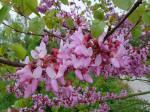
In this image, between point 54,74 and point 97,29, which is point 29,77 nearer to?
point 54,74

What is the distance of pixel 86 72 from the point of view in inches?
26.0

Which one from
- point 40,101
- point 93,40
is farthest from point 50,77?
point 40,101

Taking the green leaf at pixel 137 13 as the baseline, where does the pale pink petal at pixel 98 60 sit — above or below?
below

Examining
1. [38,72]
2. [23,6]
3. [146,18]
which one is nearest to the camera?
[38,72]

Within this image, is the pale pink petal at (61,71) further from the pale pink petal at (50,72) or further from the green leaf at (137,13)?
the green leaf at (137,13)

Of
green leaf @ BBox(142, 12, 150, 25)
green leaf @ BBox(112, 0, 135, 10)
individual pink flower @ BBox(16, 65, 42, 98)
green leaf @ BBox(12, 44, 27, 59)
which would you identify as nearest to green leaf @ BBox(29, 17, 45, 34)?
green leaf @ BBox(12, 44, 27, 59)

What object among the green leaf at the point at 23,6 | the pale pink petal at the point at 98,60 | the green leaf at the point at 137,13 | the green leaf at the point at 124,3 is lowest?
the pale pink petal at the point at 98,60

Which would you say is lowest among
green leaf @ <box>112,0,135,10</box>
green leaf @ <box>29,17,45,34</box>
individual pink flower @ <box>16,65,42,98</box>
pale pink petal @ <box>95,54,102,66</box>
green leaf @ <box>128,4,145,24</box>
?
individual pink flower @ <box>16,65,42,98</box>

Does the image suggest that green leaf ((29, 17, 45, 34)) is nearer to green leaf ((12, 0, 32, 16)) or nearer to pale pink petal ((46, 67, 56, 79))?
green leaf ((12, 0, 32, 16))

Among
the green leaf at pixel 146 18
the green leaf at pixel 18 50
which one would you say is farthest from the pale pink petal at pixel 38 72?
the green leaf at pixel 146 18

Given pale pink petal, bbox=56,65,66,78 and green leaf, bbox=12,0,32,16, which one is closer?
pale pink petal, bbox=56,65,66,78

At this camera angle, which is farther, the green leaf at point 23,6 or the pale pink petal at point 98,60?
the green leaf at point 23,6

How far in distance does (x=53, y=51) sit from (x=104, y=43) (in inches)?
7.9

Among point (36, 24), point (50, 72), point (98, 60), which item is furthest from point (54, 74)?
point (36, 24)
